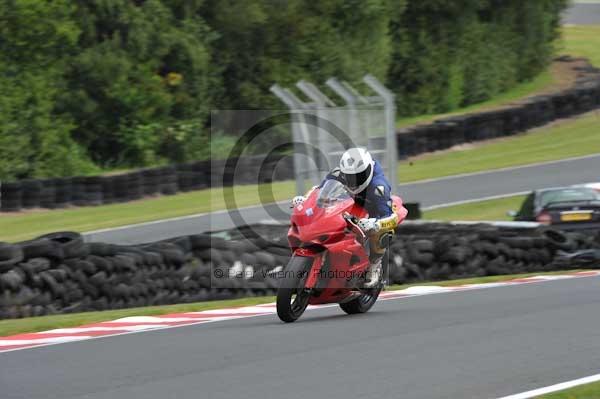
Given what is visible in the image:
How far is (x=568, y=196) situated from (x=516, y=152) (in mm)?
11655

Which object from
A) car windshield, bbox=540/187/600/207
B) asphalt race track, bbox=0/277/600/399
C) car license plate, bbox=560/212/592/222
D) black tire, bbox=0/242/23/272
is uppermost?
car windshield, bbox=540/187/600/207

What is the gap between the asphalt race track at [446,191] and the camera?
18.8 meters

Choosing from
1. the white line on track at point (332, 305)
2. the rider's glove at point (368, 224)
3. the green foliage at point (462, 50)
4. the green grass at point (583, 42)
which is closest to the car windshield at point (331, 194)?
the rider's glove at point (368, 224)

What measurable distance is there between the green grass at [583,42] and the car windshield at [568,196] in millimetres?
22622

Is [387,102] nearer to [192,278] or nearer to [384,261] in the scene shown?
[192,278]

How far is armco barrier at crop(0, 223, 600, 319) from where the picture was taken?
1027 centimetres

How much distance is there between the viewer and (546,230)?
45.5 feet

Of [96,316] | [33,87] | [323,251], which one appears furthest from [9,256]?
[33,87]

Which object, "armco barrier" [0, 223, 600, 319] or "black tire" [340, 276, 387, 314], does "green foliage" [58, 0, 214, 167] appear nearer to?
"armco barrier" [0, 223, 600, 319]

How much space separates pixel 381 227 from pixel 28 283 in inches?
142

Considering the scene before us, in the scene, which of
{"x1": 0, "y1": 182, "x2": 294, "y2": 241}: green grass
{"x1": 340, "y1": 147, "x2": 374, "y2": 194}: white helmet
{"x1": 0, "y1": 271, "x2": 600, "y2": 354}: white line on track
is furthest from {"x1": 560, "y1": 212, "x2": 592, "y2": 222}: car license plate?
{"x1": 340, "y1": 147, "x2": 374, "y2": 194}: white helmet

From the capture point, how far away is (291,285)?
841cm

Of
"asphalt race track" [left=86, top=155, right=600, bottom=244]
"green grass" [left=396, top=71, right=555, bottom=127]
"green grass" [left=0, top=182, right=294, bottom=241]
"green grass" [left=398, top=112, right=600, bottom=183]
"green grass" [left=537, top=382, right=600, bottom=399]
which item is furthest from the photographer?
"green grass" [left=396, top=71, right=555, bottom=127]

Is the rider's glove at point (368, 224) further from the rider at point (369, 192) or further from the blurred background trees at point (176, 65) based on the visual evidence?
the blurred background trees at point (176, 65)
